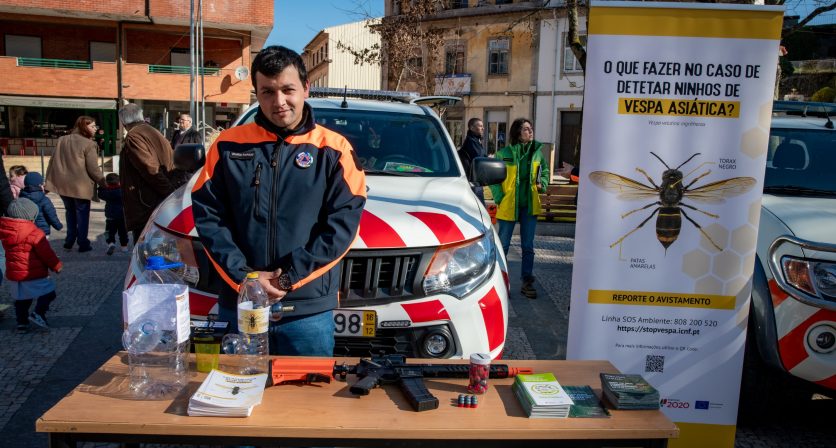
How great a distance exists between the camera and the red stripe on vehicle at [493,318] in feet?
10.8

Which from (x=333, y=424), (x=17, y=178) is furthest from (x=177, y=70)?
(x=333, y=424)

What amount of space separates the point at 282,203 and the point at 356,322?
915mm

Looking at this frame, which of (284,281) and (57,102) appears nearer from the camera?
(284,281)

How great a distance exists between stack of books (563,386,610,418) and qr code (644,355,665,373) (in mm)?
1382

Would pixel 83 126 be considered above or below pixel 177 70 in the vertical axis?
below

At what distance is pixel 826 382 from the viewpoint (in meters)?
3.27

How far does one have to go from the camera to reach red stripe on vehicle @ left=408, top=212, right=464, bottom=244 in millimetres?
3340

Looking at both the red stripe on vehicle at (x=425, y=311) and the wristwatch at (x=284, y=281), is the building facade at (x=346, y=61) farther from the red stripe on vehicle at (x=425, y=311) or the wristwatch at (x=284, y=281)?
the wristwatch at (x=284, y=281)

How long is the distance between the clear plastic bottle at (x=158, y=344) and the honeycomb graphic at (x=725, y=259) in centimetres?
255

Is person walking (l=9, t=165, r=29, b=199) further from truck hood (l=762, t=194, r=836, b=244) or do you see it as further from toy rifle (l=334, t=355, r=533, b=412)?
truck hood (l=762, t=194, r=836, b=244)

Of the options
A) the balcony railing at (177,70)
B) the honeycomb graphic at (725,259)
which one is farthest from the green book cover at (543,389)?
the balcony railing at (177,70)

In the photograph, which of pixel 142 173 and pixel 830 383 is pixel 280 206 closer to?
pixel 830 383

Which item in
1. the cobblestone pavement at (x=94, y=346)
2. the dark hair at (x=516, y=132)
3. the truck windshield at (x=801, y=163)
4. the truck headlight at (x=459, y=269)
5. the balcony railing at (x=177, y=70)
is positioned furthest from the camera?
the balcony railing at (x=177, y=70)

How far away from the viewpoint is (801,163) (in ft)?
15.4
